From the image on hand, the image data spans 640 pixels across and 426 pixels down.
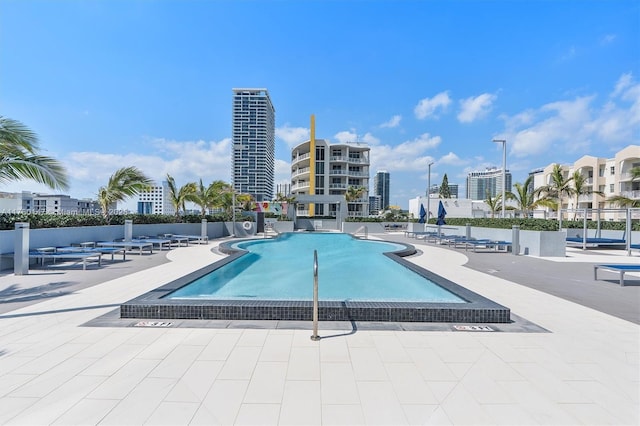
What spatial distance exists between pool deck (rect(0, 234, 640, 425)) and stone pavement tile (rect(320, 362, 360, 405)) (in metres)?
0.02

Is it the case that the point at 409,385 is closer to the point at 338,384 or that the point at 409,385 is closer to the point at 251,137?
the point at 338,384

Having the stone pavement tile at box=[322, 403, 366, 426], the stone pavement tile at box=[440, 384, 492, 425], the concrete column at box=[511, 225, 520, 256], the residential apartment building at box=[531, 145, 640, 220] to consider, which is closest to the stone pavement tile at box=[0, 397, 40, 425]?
the stone pavement tile at box=[322, 403, 366, 426]

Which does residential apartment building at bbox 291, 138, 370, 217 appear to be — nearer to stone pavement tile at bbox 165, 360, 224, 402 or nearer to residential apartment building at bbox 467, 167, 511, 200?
stone pavement tile at bbox 165, 360, 224, 402

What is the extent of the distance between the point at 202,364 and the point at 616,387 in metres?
4.12

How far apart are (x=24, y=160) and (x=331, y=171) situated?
36504mm

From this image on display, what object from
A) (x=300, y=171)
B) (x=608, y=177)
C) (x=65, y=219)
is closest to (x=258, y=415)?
(x=65, y=219)

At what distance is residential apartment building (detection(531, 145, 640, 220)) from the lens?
34062mm

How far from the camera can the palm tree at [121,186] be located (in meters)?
14.3

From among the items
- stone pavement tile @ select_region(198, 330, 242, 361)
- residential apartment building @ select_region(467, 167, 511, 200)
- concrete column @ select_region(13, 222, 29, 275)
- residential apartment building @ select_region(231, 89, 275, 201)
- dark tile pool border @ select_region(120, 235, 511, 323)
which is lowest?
stone pavement tile @ select_region(198, 330, 242, 361)

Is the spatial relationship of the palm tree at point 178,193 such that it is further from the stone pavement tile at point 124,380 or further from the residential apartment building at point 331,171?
the residential apartment building at point 331,171

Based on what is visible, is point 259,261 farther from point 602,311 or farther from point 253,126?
point 253,126

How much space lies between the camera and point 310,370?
3.07m

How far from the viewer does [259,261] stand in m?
11.7

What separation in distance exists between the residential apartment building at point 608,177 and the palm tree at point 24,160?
42.1 meters
